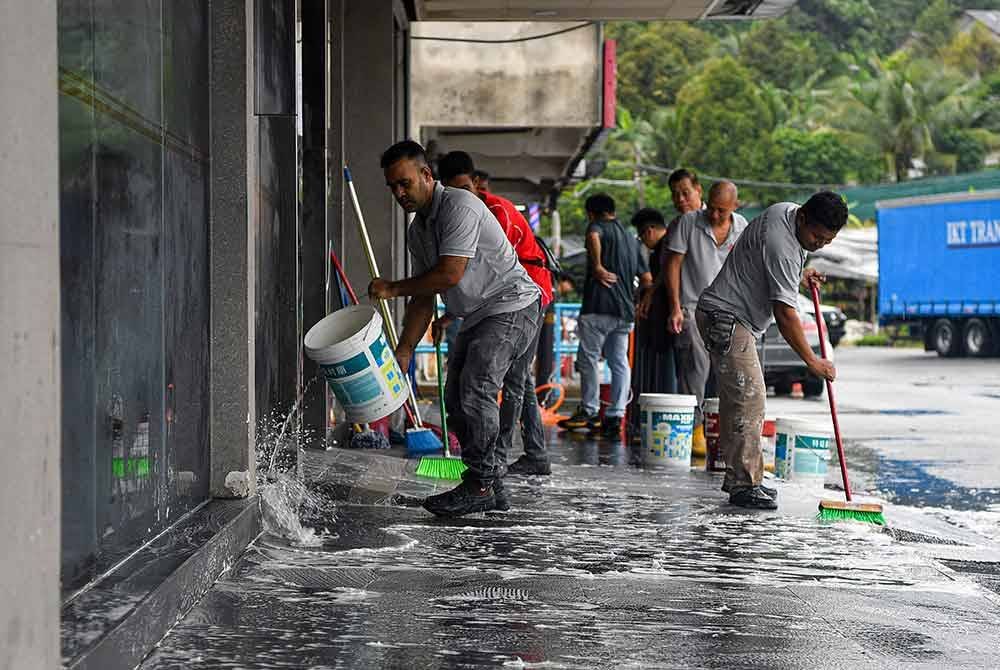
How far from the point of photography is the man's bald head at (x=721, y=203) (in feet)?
28.7

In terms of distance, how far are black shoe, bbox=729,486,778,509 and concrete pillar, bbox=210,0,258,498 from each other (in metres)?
2.88

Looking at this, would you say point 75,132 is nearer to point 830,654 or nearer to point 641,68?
point 830,654

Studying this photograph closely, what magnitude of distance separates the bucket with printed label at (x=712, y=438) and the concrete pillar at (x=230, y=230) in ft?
13.8

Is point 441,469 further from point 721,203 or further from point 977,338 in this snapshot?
point 977,338

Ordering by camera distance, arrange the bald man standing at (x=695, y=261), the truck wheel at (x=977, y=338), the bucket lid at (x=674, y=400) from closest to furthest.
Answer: the bucket lid at (x=674, y=400) → the bald man standing at (x=695, y=261) → the truck wheel at (x=977, y=338)

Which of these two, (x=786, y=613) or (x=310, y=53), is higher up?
(x=310, y=53)

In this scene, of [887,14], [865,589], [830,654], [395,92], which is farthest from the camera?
[887,14]

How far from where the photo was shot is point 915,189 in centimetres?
4784

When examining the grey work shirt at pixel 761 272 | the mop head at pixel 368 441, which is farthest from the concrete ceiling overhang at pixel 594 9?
the grey work shirt at pixel 761 272

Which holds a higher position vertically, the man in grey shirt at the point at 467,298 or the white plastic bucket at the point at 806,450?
the man in grey shirt at the point at 467,298

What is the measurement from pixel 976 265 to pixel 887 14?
54476mm

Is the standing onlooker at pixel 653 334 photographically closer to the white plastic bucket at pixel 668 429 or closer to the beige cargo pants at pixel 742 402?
the white plastic bucket at pixel 668 429

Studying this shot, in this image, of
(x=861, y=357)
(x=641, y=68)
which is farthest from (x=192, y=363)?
(x=641, y=68)

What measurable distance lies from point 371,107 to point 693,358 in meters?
3.33
